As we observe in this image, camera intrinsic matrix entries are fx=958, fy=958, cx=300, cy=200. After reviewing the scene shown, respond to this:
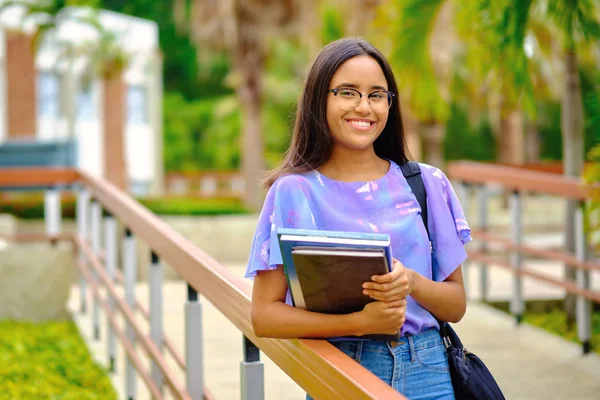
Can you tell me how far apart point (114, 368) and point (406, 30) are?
11.7ft

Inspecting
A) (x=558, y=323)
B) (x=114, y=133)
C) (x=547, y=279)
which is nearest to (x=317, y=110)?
(x=547, y=279)

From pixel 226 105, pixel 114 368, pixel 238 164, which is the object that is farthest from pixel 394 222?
pixel 238 164

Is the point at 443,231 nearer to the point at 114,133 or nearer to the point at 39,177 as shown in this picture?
the point at 39,177

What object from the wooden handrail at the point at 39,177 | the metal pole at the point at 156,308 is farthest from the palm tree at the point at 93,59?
the metal pole at the point at 156,308

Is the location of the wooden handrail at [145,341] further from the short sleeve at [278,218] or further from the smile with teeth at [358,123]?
the smile with teeth at [358,123]

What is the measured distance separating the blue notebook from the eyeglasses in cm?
44

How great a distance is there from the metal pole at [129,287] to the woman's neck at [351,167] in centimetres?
222

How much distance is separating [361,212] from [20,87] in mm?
23323

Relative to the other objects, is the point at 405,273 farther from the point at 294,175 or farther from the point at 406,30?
the point at 406,30

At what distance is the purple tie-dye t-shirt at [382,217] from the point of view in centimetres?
202

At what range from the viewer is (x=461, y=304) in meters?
2.13

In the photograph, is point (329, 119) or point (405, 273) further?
point (329, 119)

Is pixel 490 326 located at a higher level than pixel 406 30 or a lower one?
lower

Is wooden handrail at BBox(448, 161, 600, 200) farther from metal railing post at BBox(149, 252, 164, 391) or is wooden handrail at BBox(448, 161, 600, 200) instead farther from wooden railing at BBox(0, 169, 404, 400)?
metal railing post at BBox(149, 252, 164, 391)
